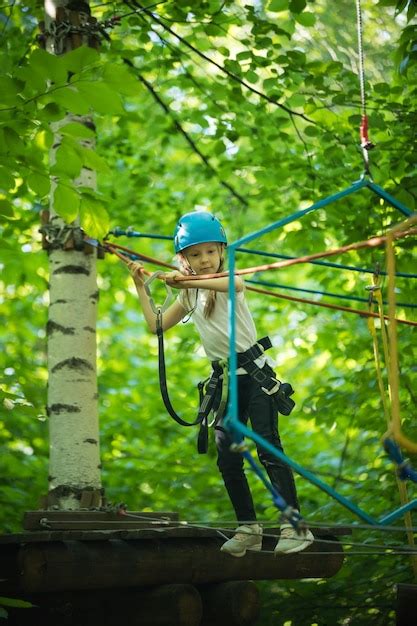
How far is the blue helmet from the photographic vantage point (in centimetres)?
341

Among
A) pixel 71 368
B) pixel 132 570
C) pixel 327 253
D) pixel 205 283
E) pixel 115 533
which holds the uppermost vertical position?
pixel 71 368

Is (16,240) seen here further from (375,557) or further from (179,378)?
(375,557)

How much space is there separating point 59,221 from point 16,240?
2.28 metres

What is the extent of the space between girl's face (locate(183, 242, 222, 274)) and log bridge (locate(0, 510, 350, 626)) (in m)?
1.01

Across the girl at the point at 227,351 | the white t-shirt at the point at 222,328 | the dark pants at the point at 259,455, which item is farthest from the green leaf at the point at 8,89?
the dark pants at the point at 259,455

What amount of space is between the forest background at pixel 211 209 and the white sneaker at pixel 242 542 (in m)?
0.45

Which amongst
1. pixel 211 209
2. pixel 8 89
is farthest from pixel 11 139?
pixel 211 209

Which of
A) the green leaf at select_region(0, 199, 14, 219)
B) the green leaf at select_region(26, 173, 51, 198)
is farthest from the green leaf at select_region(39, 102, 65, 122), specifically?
the green leaf at select_region(0, 199, 14, 219)

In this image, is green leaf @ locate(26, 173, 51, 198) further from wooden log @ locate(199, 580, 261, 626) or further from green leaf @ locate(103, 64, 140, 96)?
wooden log @ locate(199, 580, 261, 626)

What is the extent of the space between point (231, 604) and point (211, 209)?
171 inches

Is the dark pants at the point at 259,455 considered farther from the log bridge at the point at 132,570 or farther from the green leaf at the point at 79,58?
the green leaf at the point at 79,58

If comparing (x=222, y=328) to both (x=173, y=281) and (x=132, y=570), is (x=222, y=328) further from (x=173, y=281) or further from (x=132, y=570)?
(x=132, y=570)

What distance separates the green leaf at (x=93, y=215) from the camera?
3.53 meters

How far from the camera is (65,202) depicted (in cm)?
341
